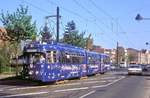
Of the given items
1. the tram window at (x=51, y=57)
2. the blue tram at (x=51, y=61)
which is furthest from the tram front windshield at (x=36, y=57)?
the tram window at (x=51, y=57)

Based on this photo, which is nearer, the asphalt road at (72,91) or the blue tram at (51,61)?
the asphalt road at (72,91)

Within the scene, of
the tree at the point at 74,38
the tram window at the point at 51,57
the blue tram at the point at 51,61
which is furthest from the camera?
the tree at the point at 74,38

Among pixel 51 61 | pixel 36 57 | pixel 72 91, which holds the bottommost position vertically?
pixel 72 91

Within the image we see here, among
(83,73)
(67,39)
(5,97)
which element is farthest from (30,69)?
(67,39)

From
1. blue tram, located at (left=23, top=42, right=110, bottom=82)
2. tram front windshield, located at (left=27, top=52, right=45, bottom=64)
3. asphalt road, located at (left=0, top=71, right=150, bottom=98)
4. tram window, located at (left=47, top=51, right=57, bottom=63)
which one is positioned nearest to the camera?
asphalt road, located at (left=0, top=71, right=150, bottom=98)

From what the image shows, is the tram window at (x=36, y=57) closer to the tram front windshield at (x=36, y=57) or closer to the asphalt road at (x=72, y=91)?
the tram front windshield at (x=36, y=57)

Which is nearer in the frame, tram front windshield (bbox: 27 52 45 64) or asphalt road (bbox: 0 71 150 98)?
asphalt road (bbox: 0 71 150 98)

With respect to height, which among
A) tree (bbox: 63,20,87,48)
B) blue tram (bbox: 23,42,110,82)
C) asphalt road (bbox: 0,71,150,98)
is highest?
tree (bbox: 63,20,87,48)

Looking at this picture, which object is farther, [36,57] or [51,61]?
[51,61]

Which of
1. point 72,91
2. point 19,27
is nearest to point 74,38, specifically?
point 19,27

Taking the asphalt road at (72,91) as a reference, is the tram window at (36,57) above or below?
above

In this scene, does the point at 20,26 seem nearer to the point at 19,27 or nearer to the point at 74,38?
the point at 19,27

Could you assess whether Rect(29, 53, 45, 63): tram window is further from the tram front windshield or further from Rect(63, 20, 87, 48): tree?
Rect(63, 20, 87, 48): tree

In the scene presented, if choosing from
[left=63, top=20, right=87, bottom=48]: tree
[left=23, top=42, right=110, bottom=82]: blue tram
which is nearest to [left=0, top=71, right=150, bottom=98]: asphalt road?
[left=23, top=42, right=110, bottom=82]: blue tram
